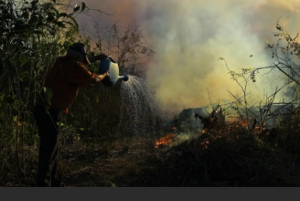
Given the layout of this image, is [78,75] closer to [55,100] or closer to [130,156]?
[55,100]

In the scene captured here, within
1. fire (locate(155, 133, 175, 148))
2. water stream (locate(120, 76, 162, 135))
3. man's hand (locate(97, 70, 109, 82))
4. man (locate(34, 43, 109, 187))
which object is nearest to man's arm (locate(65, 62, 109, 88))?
man (locate(34, 43, 109, 187))

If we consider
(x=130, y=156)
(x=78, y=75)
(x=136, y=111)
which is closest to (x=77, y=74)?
(x=78, y=75)

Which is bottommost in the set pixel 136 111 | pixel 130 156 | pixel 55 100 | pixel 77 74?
pixel 130 156

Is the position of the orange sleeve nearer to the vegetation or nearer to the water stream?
the vegetation

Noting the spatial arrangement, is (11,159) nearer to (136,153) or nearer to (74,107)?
(136,153)

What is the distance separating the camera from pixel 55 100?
462 cm

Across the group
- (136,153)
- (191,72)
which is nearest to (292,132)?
(136,153)

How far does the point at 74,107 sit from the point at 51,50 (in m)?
3.71

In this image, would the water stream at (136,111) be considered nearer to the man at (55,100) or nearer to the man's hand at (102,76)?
the man's hand at (102,76)

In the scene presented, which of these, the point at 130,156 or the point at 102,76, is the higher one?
the point at 102,76

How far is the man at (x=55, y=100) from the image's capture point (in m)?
4.55

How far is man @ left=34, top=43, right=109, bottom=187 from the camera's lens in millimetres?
4551

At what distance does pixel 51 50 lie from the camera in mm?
5059

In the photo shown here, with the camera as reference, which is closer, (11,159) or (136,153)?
(11,159)
